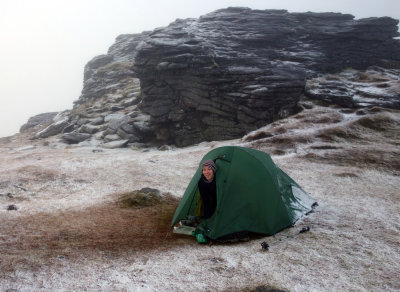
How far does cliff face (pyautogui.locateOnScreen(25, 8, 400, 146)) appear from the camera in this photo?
135ft

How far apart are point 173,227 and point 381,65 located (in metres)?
56.5

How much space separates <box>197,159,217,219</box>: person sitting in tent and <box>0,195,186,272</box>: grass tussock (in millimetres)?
Answer: 1309

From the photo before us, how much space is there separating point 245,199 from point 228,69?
33.6 meters

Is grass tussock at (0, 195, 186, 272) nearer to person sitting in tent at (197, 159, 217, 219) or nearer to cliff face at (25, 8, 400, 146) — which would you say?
person sitting in tent at (197, 159, 217, 219)

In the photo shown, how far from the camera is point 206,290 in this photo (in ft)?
24.2

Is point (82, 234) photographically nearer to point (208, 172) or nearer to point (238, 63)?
point (208, 172)

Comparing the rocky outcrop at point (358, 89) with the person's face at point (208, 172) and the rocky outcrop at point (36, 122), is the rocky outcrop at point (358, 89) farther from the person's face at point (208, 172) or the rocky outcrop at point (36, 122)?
the rocky outcrop at point (36, 122)

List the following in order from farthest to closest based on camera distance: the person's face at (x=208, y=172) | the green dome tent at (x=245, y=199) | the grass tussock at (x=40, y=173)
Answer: the grass tussock at (x=40, y=173) < the person's face at (x=208, y=172) < the green dome tent at (x=245, y=199)

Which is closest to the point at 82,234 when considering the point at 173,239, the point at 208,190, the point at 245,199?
the point at 173,239

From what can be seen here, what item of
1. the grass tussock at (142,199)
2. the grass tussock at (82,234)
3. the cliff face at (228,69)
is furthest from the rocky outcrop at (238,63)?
the grass tussock at (82,234)

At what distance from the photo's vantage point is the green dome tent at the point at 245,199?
10.8 meters

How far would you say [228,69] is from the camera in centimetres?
4197

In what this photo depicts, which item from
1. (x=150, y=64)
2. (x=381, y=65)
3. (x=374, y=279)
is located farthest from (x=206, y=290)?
(x=381, y=65)

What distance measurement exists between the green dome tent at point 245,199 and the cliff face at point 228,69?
2837cm
